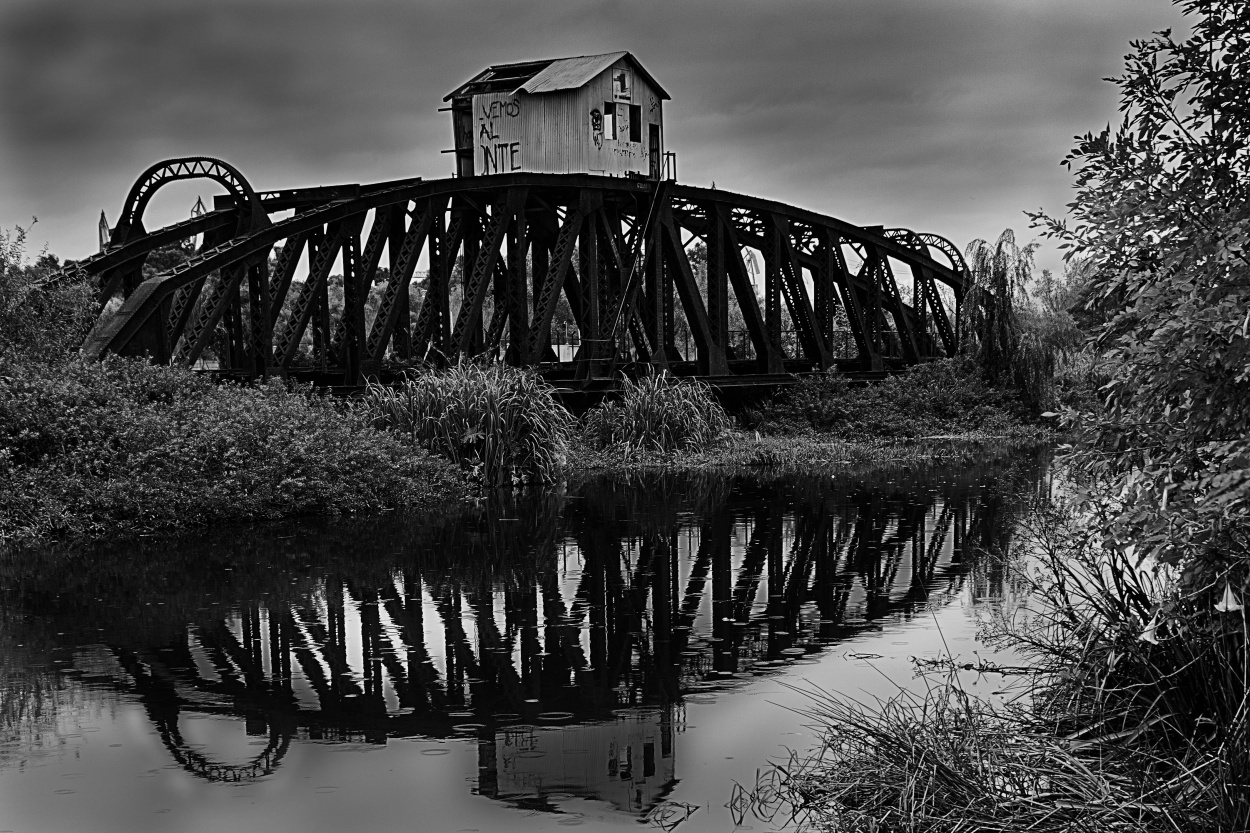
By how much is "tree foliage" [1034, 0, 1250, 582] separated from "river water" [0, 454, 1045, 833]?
2.38 metres

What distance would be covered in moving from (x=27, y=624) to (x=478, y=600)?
3927 mm

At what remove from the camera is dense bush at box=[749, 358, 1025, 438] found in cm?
3362

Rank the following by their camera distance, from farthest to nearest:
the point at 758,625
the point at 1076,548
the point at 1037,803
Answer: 1. the point at 758,625
2. the point at 1076,548
3. the point at 1037,803

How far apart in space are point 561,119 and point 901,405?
11.7 meters

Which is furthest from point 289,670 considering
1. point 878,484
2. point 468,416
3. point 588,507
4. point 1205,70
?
point 878,484

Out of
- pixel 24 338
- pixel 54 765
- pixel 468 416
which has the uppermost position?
pixel 24 338

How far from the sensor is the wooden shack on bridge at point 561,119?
112 feet

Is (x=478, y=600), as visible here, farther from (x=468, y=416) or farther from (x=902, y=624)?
(x=468, y=416)

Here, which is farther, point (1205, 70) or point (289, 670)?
point (289, 670)

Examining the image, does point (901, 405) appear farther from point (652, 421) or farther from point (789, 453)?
point (652, 421)

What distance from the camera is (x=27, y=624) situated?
1160 cm

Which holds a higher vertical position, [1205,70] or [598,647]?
[1205,70]

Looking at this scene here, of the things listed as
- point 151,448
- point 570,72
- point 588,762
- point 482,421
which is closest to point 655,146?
point 570,72

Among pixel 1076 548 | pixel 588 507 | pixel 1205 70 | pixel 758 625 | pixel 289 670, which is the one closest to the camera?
pixel 1205 70
